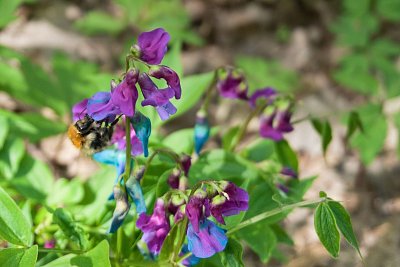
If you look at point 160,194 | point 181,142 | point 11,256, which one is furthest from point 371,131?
point 11,256

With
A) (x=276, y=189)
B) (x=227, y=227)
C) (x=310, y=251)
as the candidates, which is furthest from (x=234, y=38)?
(x=227, y=227)

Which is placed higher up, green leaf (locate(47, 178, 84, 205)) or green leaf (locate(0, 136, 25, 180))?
green leaf (locate(0, 136, 25, 180))

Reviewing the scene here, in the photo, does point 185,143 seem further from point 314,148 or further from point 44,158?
point 314,148

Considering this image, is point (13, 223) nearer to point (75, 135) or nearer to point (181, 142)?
point (75, 135)

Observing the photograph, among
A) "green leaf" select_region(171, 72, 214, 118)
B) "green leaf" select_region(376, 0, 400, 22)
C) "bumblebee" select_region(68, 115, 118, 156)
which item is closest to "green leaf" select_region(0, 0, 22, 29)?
"green leaf" select_region(171, 72, 214, 118)

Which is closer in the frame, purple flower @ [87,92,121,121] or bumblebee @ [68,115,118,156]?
purple flower @ [87,92,121,121]

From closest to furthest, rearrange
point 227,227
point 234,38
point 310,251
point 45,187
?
1. point 227,227
2. point 45,187
3. point 310,251
4. point 234,38

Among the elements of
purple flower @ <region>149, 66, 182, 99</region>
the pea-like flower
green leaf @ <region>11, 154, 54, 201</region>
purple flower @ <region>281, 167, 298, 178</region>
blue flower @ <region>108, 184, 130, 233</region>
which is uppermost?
the pea-like flower

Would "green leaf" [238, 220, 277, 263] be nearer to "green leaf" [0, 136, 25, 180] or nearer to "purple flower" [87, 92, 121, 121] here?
"purple flower" [87, 92, 121, 121]
